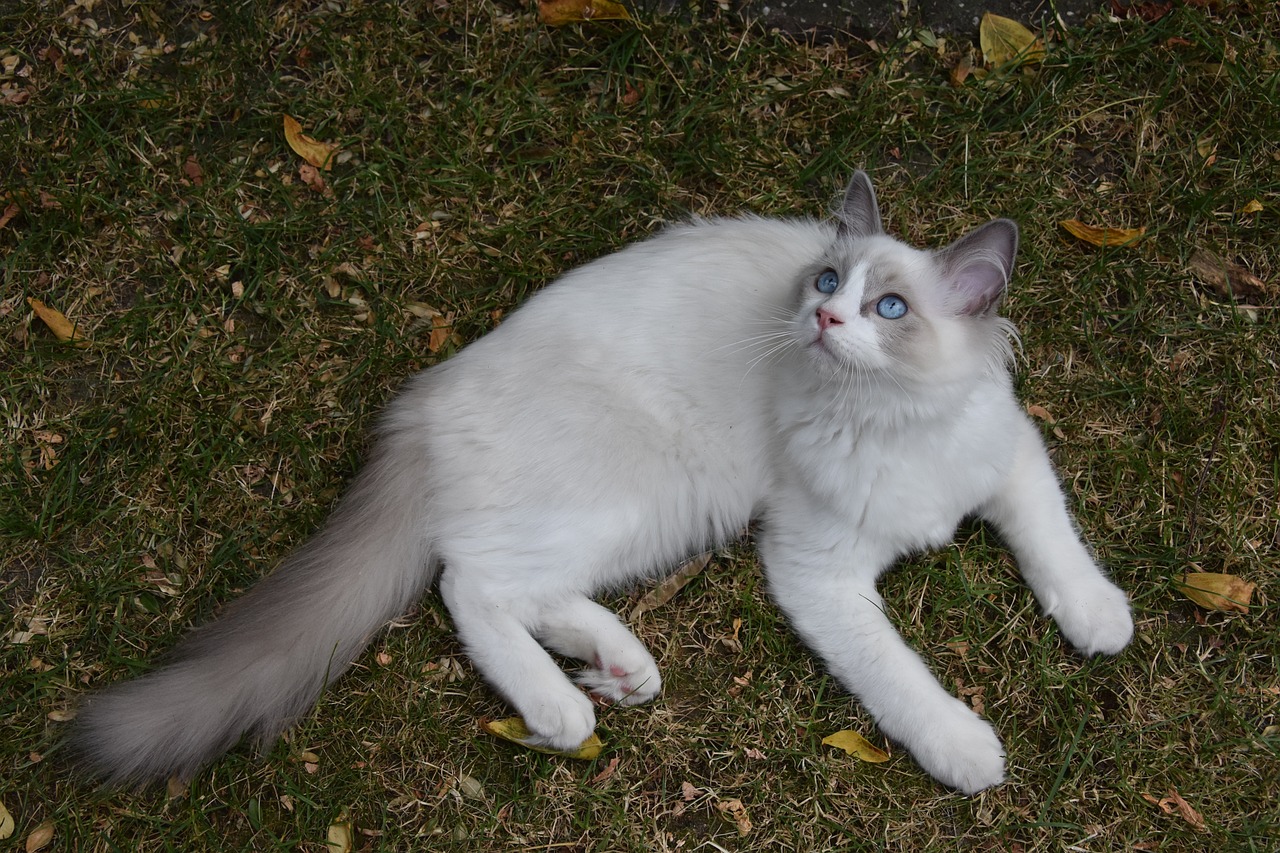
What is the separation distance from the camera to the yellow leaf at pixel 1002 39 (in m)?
3.01

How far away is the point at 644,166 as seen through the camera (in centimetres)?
300

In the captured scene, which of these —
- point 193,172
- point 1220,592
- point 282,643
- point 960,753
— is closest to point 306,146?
point 193,172

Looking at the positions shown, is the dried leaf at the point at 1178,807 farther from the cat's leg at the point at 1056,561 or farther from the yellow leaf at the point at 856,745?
the yellow leaf at the point at 856,745

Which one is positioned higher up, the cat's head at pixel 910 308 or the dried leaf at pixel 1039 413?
the cat's head at pixel 910 308

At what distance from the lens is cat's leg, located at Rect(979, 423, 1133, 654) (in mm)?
2494

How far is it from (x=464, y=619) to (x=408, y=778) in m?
0.46

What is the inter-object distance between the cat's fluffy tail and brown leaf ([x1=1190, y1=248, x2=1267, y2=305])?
7.66 ft

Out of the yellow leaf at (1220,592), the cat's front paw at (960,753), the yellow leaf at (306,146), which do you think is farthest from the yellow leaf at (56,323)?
the yellow leaf at (1220,592)

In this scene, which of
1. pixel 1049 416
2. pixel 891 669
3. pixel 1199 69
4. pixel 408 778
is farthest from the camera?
pixel 1199 69

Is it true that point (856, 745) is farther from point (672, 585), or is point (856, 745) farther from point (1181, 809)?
point (1181, 809)

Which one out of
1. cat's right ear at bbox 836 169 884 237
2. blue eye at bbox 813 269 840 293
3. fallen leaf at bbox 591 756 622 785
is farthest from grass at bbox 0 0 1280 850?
blue eye at bbox 813 269 840 293

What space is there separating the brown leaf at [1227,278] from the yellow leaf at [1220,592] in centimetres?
85

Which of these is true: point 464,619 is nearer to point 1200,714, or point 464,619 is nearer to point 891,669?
point 891,669

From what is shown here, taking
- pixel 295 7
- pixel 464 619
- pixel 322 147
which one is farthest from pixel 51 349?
pixel 464 619
